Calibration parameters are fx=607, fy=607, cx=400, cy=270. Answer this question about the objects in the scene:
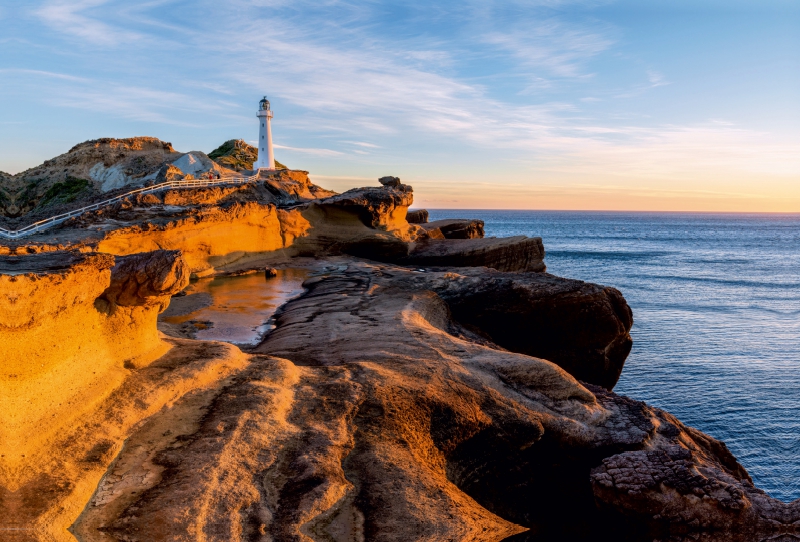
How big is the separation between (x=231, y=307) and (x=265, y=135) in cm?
4166

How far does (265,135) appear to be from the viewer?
55.7 meters

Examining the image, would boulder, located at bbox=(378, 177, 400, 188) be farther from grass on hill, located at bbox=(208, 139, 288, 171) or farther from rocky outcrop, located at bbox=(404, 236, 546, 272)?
grass on hill, located at bbox=(208, 139, 288, 171)

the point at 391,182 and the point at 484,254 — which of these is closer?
the point at 484,254

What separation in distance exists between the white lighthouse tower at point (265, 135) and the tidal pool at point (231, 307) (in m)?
35.0

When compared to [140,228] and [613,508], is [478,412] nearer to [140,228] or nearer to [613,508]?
[613,508]

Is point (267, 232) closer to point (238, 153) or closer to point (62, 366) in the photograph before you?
point (62, 366)

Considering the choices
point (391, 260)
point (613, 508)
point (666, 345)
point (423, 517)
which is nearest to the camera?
point (423, 517)

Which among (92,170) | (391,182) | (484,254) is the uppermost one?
(92,170)

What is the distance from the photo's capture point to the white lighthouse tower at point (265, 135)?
55562mm

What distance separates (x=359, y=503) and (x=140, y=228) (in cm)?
1618

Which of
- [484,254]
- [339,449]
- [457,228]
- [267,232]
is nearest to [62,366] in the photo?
[339,449]

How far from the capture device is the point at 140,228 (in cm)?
2023

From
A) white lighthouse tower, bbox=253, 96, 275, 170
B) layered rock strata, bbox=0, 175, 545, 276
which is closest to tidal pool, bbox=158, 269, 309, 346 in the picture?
layered rock strata, bbox=0, 175, 545, 276

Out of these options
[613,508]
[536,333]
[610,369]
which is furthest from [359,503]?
[610,369]
